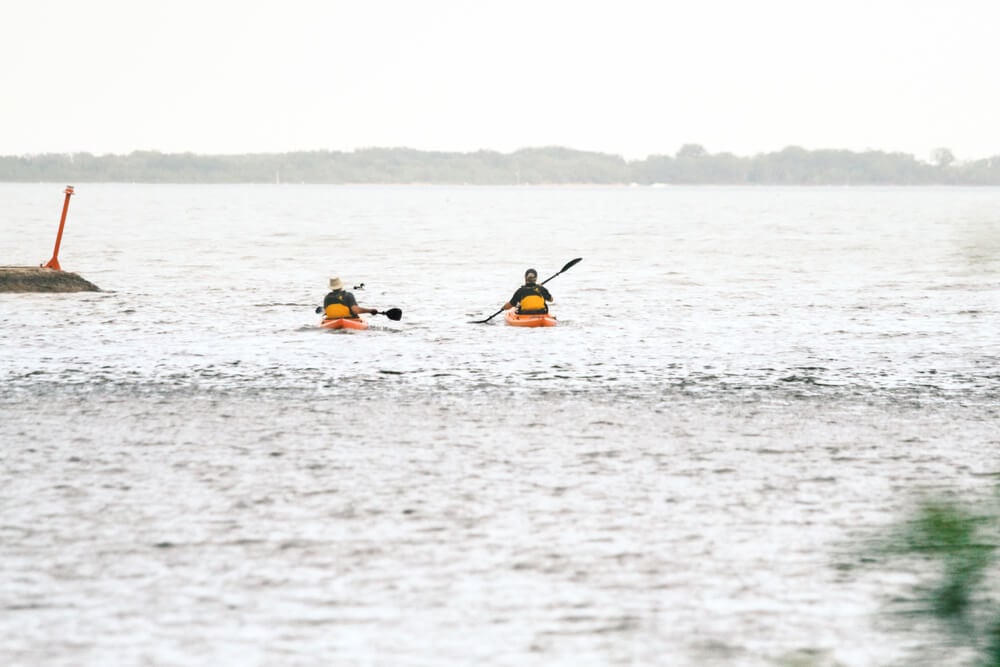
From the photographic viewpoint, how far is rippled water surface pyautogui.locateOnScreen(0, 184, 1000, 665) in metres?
7.15

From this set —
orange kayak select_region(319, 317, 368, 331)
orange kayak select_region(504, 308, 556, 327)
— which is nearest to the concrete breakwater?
orange kayak select_region(319, 317, 368, 331)

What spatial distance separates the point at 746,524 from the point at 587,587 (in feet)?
6.68

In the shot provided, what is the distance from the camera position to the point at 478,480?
11062mm

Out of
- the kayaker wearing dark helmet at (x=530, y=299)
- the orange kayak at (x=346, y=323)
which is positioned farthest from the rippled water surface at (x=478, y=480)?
the kayaker wearing dark helmet at (x=530, y=299)

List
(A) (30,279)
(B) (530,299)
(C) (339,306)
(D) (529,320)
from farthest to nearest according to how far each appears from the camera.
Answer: (A) (30,279)
(B) (530,299)
(D) (529,320)
(C) (339,306)

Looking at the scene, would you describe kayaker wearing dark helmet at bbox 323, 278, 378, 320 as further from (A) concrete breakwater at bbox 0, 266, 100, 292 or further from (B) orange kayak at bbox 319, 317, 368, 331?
(A) concrete breakwater at bbox 0, 266, 100, 292

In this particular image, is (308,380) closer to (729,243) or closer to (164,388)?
(164,388)

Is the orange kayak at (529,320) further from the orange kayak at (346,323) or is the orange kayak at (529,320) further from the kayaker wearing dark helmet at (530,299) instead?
the orange kayak at (346,323)

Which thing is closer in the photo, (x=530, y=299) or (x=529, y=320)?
(x=529, y=320)

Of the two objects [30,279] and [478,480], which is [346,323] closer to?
[30,279]

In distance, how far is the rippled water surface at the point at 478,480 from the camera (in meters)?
7.15

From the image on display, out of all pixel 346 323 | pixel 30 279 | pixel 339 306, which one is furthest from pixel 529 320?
pixel 30 279

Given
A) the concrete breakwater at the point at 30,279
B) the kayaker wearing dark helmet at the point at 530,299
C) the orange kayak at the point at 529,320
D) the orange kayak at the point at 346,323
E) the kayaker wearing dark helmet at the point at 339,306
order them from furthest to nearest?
the concrete breakwater at the point at 30,279
the kayaker wearing dark helmet at the point at 530,299
the orange kayak at the point at 529,320
the kayaker wearing dark helmet at the point at 339,306
the orange kayak at the point at 346,323

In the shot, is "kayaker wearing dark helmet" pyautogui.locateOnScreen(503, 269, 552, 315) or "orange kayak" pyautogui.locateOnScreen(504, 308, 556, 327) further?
"kayaker wearing dark helmet" pyautogui.locateOnScreen(503, 269, 552, 315)
